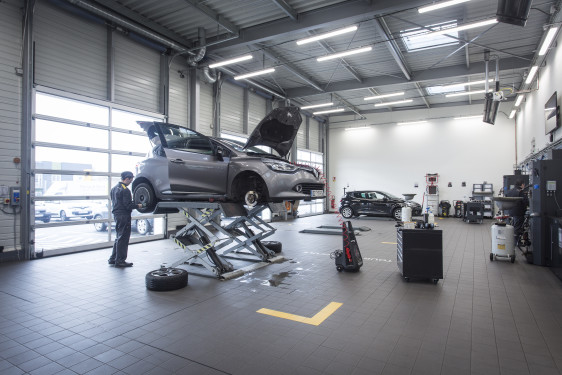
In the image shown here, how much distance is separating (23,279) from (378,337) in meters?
5.20

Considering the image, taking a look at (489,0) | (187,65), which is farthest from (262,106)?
(489,0)

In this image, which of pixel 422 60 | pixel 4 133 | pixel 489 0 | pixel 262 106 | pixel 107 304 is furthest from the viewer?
pixel 262 106

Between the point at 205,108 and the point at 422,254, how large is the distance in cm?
852

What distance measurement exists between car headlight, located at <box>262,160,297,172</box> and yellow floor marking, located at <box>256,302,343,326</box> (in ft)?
7.33

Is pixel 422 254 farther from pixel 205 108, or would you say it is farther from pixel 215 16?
pixel 205 108

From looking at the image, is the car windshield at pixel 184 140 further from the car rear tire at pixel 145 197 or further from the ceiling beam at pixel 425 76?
the ceiling beam at pixel 425 76

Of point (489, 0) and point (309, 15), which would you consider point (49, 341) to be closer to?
point (309, 15)

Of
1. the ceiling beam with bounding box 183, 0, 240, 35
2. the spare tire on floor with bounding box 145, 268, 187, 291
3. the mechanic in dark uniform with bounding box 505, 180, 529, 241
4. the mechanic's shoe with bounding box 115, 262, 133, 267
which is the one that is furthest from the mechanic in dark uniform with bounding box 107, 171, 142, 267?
the mechanic in dark uniform with bounding box 505, 180, 529, 241

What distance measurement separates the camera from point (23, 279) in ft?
16.0

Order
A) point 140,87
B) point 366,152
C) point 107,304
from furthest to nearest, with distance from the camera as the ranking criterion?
point 366,152, point 140,87, point 107,304

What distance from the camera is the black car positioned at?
13.6 metres

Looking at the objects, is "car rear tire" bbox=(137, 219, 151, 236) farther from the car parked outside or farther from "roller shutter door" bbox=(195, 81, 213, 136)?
"roller shutter door" bbox=(195, 81, 213, 136)

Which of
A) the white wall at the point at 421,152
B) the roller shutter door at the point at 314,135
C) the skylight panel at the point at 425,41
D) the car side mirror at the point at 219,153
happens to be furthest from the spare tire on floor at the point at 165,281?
the white wall at the point at 421,152

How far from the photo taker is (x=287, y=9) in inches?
299
